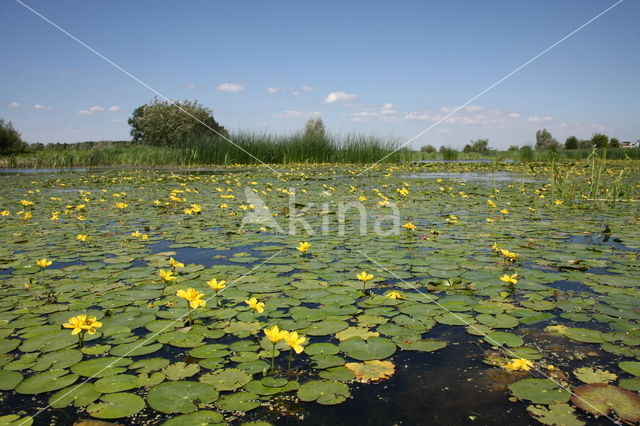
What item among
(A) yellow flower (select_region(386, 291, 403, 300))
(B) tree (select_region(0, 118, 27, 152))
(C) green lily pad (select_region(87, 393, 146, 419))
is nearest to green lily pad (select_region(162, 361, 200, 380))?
(C) green lily pad (select_region(87, 393, 146, 419))

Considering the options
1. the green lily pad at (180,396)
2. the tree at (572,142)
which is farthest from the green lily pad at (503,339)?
the tree at (572,142)

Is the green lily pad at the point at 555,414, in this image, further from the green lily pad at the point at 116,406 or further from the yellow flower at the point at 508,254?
the yellow flower at the point at 508,254

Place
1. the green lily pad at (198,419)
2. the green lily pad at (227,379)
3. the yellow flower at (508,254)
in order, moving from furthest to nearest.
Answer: the yellow flower at (508,254), the green lily pad at (227,379), the green lily pad at (198,419)

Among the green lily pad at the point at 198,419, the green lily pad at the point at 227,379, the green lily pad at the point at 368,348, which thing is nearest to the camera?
the green lily pad at the point at 198,419

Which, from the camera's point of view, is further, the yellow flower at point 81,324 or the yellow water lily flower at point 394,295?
the yellow water lily flower at point 394,295

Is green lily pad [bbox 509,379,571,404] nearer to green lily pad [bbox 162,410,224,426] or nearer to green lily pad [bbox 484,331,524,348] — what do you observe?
green lily pad [bbox 484,331,524,348]

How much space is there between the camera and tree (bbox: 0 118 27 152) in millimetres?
22344

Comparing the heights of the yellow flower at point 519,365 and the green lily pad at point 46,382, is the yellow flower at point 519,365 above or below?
above

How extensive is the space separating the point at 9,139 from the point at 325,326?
27.0 m

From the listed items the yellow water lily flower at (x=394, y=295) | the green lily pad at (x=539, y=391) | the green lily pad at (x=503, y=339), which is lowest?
the green lily pad at (x=539, y=391)

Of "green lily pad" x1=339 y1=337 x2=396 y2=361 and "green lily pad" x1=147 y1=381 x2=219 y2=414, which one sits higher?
"green lily pad" x1=339 y1=337 x2=396 y2=361

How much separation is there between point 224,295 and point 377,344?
37.9 inches

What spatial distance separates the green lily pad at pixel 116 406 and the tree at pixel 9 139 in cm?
2553

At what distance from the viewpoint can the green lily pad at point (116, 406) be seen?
1301 millimetres
